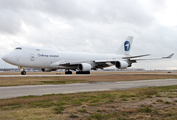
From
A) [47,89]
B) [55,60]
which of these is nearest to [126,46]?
[55,60]

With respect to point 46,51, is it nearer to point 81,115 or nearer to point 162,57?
point 162,57

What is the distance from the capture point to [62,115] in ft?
18.9

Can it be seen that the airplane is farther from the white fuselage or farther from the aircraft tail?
the aircraft tail

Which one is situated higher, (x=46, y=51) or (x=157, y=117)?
(x=46, y=51)

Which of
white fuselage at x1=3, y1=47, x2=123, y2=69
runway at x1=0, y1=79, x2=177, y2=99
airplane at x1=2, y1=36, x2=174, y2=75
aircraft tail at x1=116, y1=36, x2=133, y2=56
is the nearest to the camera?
runway at x1=0, y1=79, x2=177, y2=99

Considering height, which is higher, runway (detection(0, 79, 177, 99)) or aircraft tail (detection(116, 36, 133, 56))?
aircraft tail (detection(116, 36, 133, 56))

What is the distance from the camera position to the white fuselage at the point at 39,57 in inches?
1243

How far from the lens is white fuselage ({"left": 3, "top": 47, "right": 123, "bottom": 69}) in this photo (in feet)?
104

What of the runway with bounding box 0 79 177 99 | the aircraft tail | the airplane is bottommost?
the runway with bounding box 0 79 177 99

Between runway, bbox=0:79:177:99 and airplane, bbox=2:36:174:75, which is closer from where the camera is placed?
runway, bbox=0:79:177:99

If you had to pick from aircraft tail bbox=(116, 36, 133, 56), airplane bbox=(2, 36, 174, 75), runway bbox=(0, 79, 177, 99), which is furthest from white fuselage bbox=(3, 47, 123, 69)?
runway bbox=(0, 79, 177, 99)

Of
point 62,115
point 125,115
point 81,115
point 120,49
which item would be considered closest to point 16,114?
point 62,115

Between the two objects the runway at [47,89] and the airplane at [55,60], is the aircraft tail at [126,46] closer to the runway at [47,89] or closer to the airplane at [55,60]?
the airplane at [55,60]

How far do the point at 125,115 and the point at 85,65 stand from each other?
30568mm
